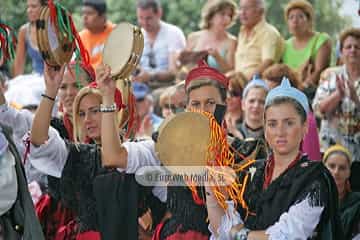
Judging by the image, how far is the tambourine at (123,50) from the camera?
17.1ft

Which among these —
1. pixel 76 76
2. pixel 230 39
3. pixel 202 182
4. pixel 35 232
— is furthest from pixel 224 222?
pixel 230 39

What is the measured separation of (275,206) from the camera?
15.9 feet

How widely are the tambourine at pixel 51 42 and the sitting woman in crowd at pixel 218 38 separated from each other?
10.7 feet

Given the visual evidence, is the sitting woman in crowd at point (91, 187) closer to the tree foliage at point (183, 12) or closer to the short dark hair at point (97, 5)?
the short dark hair at point (97, 5)

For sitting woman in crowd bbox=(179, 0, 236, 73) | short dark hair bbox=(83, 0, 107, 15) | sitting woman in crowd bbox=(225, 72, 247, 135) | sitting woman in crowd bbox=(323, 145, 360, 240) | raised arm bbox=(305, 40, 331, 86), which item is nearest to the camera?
sitting woman in crowd bbox=(323, 145, 360, 240)

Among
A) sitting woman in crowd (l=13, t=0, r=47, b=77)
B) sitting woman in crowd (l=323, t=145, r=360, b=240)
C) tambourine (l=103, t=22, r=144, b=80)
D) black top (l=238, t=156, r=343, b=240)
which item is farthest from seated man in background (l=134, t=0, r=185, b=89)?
black top (l=238, t=156, r=343, b=240)

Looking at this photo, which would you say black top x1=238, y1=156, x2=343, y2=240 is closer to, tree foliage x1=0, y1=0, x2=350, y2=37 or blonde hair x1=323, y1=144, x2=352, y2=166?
blonde hair x1=323, y1=144, x2=352, y2=166

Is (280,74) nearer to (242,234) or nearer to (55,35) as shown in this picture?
(55,35)

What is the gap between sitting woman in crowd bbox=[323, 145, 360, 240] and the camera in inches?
235

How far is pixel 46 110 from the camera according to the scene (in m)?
5.27

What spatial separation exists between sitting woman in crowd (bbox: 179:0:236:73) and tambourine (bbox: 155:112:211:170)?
138 inches

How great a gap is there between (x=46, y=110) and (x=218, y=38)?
3.77 m

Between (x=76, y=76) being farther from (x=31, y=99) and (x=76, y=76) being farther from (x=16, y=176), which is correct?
(x=31, y=99)

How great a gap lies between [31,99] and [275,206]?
370cm
